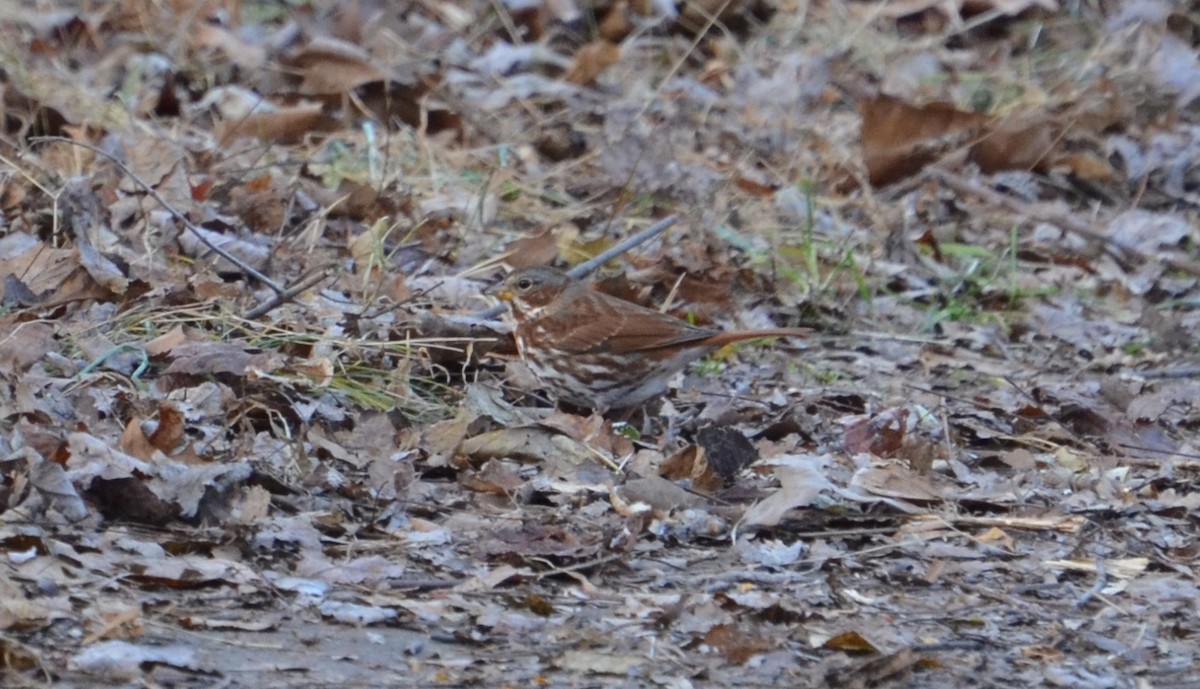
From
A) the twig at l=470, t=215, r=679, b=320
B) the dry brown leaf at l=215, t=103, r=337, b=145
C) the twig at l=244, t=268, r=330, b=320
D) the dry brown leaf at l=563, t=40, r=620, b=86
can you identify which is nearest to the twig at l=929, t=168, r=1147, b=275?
the dry brown leaf at l=563, t=40, r=620, b=86

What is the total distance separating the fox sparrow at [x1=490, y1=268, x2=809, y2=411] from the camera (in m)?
4.98

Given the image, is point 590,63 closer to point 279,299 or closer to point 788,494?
point 279,299

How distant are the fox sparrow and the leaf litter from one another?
0.12 meters

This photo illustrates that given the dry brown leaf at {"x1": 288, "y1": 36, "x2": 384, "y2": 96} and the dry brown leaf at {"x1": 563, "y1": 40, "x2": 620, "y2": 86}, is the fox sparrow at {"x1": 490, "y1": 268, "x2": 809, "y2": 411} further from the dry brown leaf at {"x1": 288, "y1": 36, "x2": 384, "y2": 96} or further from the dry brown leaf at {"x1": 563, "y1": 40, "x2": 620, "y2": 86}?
the dry brown leaf at {"x1": 563, "y1": 40, "x2": 620, "y2": 86}

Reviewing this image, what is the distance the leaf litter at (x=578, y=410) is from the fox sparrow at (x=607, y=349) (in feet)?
0.40

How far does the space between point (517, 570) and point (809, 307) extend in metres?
2.74

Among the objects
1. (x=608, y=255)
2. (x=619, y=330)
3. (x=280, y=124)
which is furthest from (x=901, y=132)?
(x=619, y=330)

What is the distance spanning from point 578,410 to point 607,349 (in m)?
0.27

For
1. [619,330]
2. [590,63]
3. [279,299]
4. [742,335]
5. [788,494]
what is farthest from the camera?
[590,63]

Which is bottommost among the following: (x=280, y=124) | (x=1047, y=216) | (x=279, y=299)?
(x=1047, y=216)

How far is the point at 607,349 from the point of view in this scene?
16.5 feet

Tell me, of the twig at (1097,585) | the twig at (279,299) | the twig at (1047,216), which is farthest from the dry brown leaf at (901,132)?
the twig at (1097,585)

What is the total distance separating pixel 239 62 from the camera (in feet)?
27.4

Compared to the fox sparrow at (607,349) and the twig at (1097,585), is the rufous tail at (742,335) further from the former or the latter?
the twig at (1097,585)
